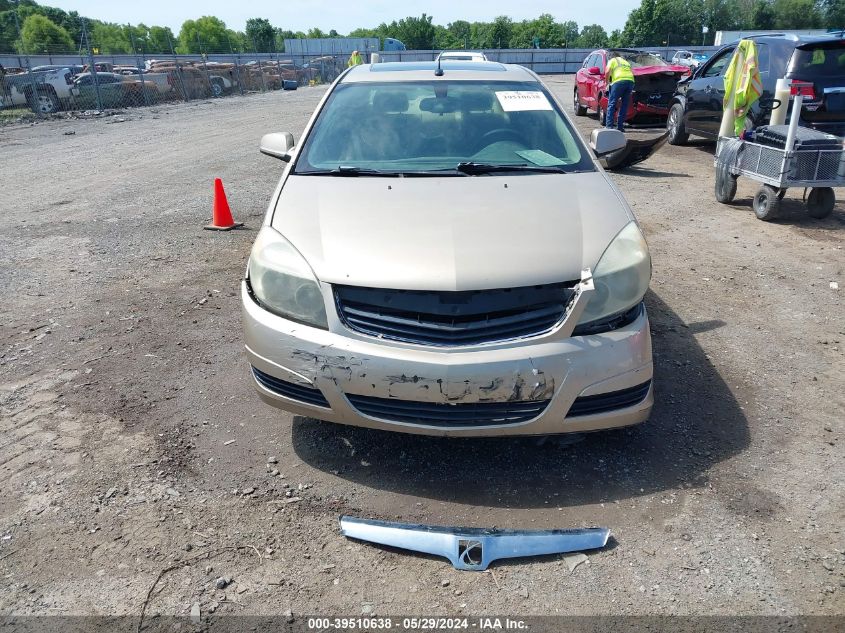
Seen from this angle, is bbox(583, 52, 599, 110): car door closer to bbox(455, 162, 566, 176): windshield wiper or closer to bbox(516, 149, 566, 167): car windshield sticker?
bbox(516, 149, 566, 167): car windshield sticker

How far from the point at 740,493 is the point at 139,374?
3.51 meters

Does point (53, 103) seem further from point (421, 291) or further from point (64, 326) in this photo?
point (421, 291)

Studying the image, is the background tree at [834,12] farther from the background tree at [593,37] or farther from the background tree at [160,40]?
the background tree at [160,40]

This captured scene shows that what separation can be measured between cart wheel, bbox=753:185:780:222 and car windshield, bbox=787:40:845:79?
2553mm

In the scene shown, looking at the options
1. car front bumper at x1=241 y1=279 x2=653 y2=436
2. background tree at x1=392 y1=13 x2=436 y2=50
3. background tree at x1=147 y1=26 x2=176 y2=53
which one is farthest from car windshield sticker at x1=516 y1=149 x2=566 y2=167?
background tree at x1=392 y1=13 x2=436 y2=50

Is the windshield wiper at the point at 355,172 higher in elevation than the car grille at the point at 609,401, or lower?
higher

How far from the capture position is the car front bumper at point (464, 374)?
8.72ft

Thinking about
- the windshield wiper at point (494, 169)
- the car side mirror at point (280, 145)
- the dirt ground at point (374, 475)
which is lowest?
the dirt ground at point (374, 475)

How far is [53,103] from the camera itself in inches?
805

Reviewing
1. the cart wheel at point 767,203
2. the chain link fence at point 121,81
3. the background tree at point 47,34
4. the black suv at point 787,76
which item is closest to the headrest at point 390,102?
the cart wheel at point 767,203

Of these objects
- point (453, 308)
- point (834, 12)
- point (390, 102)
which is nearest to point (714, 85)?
point (390, 102)

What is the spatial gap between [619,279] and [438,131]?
1708mm

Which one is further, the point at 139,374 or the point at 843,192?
the point at 843,192

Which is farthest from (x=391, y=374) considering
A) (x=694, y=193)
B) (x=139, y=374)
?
(x=694, y=193)
